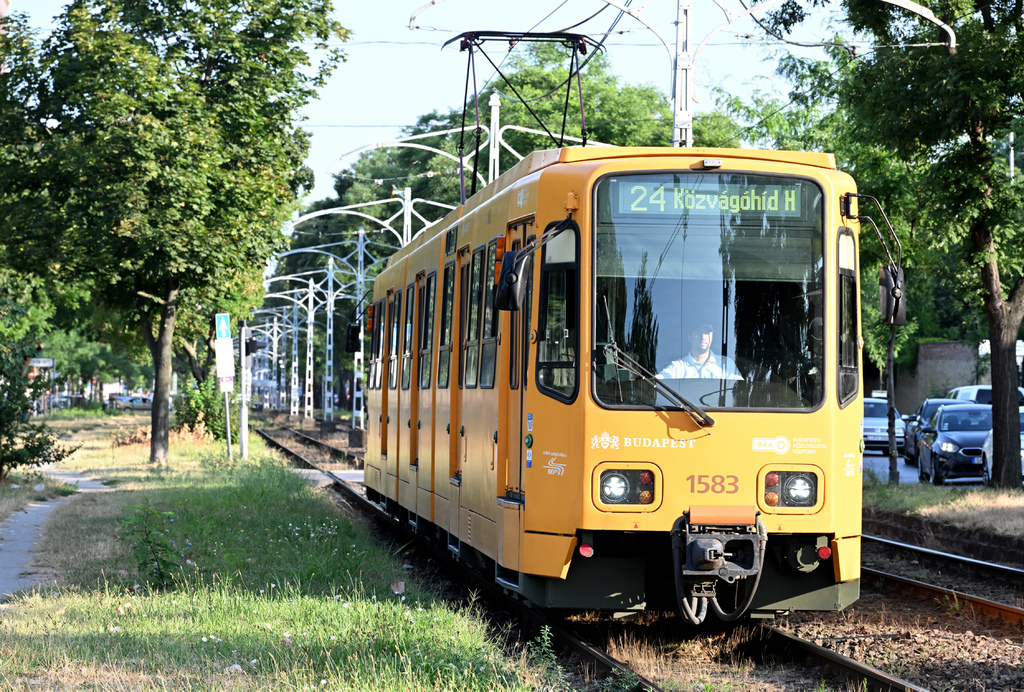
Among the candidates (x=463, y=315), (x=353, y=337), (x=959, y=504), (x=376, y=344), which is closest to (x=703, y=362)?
(x=463, y=315)

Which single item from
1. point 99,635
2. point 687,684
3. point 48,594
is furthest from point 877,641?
point 48,594

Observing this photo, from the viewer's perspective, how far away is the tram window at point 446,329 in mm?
12172

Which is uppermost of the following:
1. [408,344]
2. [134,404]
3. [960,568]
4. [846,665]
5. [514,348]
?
[408,344]

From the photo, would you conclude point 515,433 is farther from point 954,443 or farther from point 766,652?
point 954,443

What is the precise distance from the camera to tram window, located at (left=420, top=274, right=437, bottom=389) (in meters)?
13.4

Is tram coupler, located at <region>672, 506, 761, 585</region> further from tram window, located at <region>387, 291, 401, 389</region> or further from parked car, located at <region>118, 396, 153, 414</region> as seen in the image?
parked car, located at <region>118, 396, 153, 414</region>

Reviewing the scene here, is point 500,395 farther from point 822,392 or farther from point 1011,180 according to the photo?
point 1011,180

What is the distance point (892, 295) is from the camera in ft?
28.5

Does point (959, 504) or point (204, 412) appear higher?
point (204, 412)

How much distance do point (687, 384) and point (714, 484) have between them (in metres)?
0.69

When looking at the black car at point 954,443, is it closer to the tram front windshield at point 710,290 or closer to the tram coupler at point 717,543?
the tram front windshield at point 710,290

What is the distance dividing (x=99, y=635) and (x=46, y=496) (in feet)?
41.5

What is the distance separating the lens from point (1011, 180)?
18.6 meters

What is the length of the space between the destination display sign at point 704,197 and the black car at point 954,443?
57.0 feet
